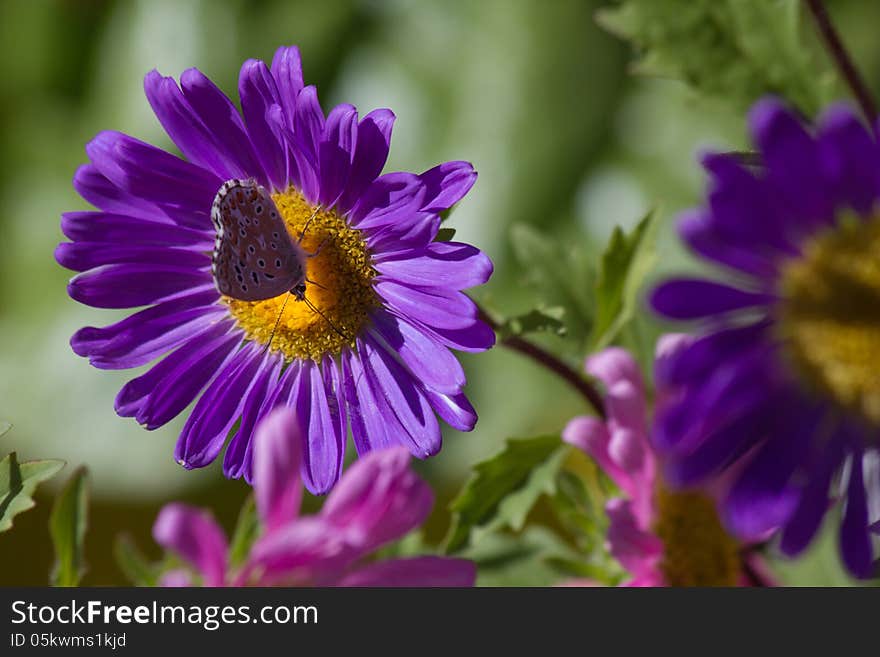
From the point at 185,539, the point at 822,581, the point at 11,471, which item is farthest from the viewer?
the point at 822,581

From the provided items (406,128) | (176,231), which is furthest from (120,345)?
(406,128)

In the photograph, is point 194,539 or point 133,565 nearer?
point 194,539

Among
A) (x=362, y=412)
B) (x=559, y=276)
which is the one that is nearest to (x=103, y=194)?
(x=362, y=412)

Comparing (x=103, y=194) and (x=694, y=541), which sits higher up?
(x=103, y=194)

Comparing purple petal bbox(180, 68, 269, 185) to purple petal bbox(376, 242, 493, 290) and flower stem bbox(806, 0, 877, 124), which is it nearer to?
purple petal bbox(376, 242, 493, 290)

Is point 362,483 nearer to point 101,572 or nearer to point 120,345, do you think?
point 120,345

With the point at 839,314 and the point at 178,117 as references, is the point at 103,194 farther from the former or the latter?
the point at 839,314

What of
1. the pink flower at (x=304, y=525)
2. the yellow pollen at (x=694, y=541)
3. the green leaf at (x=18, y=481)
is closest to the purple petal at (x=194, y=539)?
the pink flower at (x=304, y=525)
